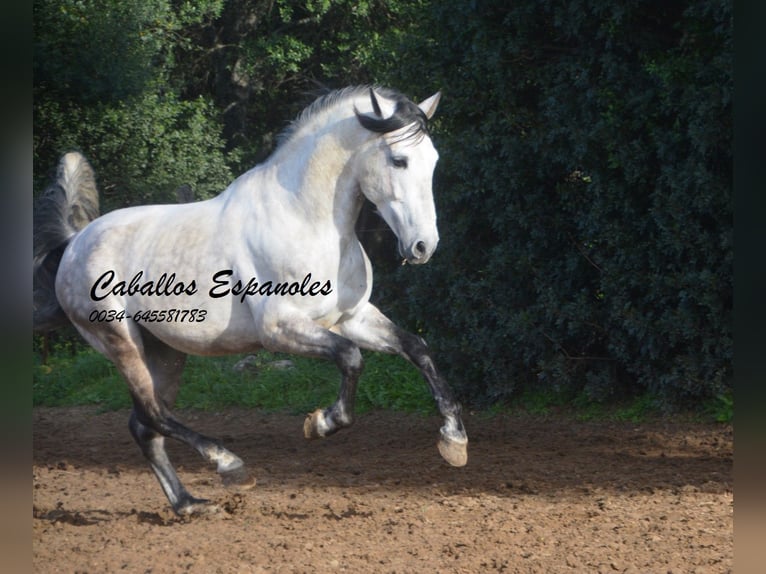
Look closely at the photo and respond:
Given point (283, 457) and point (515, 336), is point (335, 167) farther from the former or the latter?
point (515, 336)

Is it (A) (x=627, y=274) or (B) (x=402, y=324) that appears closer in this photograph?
(A) (x=627, y=274)

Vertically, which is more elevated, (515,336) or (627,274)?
(627,274)

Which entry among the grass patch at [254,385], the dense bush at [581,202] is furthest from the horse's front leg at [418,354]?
the grass patch at [254,385]

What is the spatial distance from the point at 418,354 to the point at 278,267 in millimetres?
774

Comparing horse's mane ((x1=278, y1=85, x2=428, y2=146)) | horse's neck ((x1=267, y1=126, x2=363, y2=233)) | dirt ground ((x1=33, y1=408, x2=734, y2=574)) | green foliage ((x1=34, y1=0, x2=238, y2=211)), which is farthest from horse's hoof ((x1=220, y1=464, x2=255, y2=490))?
green foliage ((x1=34, y1=0, x2=238, y2=211))

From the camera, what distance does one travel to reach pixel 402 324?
740 cm

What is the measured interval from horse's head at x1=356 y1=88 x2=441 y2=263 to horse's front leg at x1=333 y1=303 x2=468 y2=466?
45 cm

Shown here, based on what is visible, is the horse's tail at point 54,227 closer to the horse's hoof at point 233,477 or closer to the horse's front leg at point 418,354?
the horse's hoof at point 233,477

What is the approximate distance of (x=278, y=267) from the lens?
4.24 m

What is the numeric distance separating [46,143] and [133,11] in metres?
1.12

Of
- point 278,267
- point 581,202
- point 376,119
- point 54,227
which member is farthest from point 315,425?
point 581,202

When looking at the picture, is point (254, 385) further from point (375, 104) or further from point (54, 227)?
point (375, 104)

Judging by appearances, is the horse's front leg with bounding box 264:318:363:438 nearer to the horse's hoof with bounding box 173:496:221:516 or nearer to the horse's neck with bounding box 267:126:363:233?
the horse's neck with bounding box 267:126:363:233
